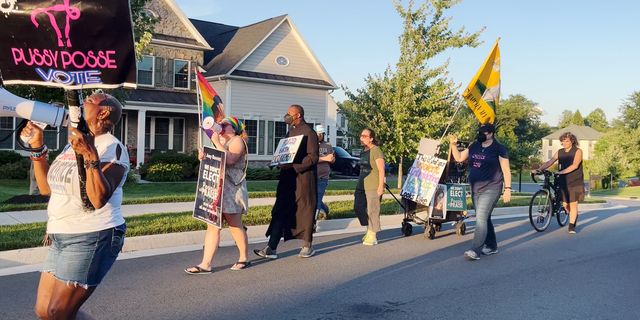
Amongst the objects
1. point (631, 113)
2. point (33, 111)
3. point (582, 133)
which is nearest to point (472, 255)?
point (33, 111)

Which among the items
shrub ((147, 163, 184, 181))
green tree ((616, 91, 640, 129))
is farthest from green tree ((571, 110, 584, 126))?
shrub ((147, 163, 184, 181))

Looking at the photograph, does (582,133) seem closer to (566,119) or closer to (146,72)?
(566,119)

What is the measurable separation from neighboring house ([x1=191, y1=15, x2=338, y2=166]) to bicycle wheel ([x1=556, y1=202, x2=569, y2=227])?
53.4 feet

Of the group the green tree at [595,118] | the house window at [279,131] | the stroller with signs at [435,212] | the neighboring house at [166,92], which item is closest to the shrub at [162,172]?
the neighboring house at [166,92]

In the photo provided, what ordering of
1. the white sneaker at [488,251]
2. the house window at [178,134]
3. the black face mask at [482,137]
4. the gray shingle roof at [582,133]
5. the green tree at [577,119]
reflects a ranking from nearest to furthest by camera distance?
the black face mask at [482,137], the white sneaker at [488,251], the house window at [178,134], the gray shingle roof at [582,133], the green tree at [577,119]

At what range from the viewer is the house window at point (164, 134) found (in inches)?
1022

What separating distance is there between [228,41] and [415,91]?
550 inches

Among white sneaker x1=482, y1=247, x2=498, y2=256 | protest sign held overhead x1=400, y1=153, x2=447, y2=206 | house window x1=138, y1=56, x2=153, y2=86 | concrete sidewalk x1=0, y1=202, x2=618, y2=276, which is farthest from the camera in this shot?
house window x1=138, y1=56, x2=153, y2=86

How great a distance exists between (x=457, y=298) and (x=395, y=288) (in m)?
0.74

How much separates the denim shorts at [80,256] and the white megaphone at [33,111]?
683mm

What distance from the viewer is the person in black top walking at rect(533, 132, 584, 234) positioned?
447 inches

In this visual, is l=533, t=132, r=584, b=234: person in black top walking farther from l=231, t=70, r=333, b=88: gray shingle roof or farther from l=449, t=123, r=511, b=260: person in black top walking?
l=231, t=70, r=333, b=88: gray shingle roof

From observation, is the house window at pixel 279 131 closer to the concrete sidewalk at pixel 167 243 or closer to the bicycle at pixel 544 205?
the concrete sidewalk at pixel 167 243

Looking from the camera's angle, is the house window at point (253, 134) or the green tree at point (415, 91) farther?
the house window at point (253, 134)
